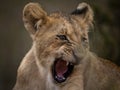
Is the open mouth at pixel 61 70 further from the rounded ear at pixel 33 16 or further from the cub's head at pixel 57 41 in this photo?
the rounded ear at pixel 33 16

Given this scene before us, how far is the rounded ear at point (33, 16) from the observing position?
10.4 m

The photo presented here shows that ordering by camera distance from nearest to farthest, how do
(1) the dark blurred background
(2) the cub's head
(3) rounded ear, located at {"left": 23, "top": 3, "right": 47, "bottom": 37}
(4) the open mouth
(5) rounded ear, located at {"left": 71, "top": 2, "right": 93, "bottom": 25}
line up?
(2) the cub's head
(4) the open mouth
(3) rounded ear, located at {"left": 23, "top": 3, "right": 47, "bottom": 37}
(5) rounded ear, located at {"left": 71, "top": 2, "right": 93, "bottom": 25}
(1) the dark blurred background

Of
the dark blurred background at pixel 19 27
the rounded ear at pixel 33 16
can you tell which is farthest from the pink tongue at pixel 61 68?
the dark blurred background at pixel 19 27

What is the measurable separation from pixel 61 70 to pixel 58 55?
0.28m

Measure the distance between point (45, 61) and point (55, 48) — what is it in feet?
0.80

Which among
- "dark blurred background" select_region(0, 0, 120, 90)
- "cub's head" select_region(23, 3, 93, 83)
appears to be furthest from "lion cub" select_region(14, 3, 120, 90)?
"dark blurred background" select_region(0, 0, 120, 90)

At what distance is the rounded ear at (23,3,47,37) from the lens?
10.4 metres

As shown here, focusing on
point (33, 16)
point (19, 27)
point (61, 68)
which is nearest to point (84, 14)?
point (33, 16)

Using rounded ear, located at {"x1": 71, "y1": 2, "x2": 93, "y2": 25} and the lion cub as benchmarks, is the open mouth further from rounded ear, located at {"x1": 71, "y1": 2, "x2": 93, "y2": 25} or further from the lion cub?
rounded ear, located at {"x1": 71, "y1": 2, "x2": 93, "y2": 25}

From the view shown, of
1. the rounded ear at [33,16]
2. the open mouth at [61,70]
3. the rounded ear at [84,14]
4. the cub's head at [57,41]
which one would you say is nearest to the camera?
the cub's head at [57,41]

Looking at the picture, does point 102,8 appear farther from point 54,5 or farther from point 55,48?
point 55,48

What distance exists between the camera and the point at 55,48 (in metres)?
10.2

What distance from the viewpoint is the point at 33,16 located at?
10.4 meters

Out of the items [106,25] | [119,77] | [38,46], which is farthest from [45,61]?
[106,25]
